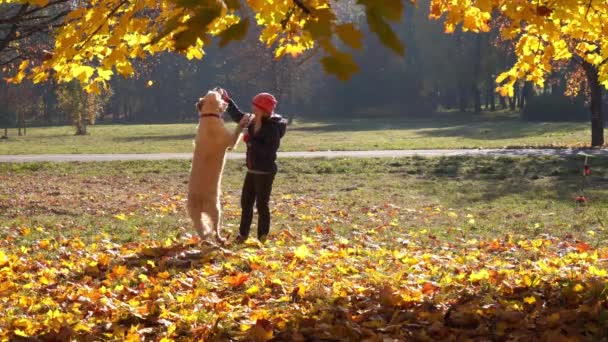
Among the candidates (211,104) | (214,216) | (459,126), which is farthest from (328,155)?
(459,126)

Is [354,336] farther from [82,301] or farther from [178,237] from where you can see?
[178,237]

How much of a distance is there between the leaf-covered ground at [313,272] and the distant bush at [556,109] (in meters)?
40.9

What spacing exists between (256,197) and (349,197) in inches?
260

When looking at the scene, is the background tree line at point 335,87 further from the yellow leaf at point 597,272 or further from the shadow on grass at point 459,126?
the yellow leaf at point 597,272

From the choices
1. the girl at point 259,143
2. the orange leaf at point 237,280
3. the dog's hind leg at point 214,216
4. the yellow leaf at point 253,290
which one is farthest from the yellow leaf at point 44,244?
the yellow leaf at point 253,290

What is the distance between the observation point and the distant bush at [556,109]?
173 ft

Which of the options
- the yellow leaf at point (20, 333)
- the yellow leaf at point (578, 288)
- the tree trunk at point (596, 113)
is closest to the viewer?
the yellow leaf at point (20, 333)

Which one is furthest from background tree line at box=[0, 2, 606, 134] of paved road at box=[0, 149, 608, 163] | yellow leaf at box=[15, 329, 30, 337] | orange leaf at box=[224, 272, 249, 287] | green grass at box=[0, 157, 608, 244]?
yellow leaf at box=[15, 329, 30, 337]

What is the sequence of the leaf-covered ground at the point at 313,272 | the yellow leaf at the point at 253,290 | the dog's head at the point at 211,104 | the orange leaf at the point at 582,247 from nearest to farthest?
the leaf-covered ground at the point at 313,272, the yellow leaf at the point at 253,290, the dog's head at the point at 211,104, the orange leaf at the point at 582,247

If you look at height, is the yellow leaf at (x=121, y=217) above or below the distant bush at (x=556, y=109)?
below

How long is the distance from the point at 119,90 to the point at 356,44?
7402 centimetres

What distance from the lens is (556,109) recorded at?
53406mm

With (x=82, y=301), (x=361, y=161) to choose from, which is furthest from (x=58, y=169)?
(x=82, y=301)

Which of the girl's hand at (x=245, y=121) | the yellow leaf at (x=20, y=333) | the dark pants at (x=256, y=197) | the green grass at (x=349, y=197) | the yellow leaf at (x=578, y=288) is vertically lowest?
the green grass at (x=349, y=197)
